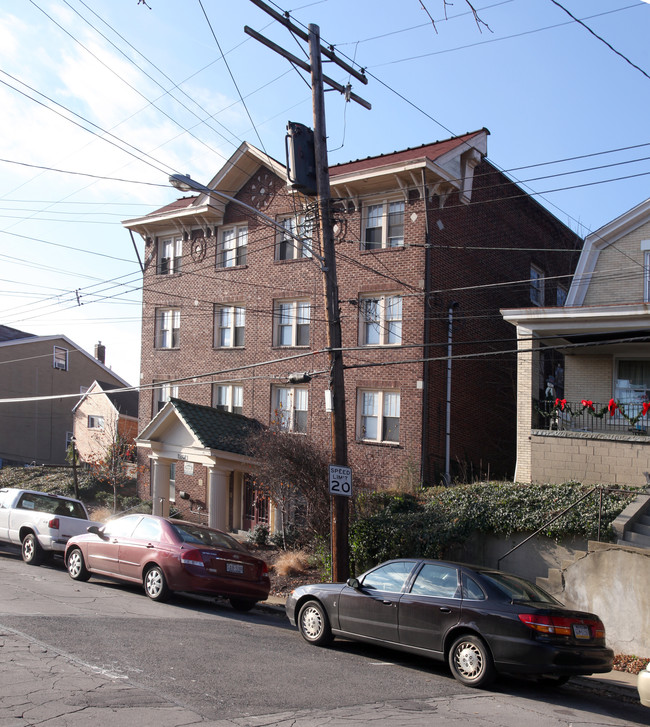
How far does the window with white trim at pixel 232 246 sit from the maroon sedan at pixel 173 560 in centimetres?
1361

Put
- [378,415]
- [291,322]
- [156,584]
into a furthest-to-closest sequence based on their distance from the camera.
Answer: [291,322], [378,415], [156,584]

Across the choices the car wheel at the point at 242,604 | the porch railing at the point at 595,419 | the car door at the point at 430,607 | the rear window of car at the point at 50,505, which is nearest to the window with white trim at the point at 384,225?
the porch railing at the point at 595,419

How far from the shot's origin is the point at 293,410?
24250 millimetres

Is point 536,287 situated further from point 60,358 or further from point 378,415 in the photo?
point 60,358

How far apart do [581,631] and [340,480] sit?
6028 millimetres

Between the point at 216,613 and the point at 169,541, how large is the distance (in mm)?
1431

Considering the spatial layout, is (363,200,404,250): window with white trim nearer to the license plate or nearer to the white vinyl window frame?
the white vinyl window frame

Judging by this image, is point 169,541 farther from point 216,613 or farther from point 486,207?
point 486,207

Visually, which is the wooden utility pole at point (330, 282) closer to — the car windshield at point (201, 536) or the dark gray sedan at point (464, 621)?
the car windshield at point (201, 536)

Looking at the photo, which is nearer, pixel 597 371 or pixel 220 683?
pixel 220 683

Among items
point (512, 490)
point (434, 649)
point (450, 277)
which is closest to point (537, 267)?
point (450, 277)

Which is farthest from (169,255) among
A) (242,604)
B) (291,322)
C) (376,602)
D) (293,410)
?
(376,602)

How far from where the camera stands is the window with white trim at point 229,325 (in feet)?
85.2

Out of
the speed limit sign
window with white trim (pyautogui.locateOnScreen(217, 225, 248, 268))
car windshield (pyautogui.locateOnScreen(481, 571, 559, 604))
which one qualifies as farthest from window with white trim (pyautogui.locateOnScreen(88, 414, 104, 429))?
car windshield (pyautogui.locateOnScreen(481, 571, 559, 604))
